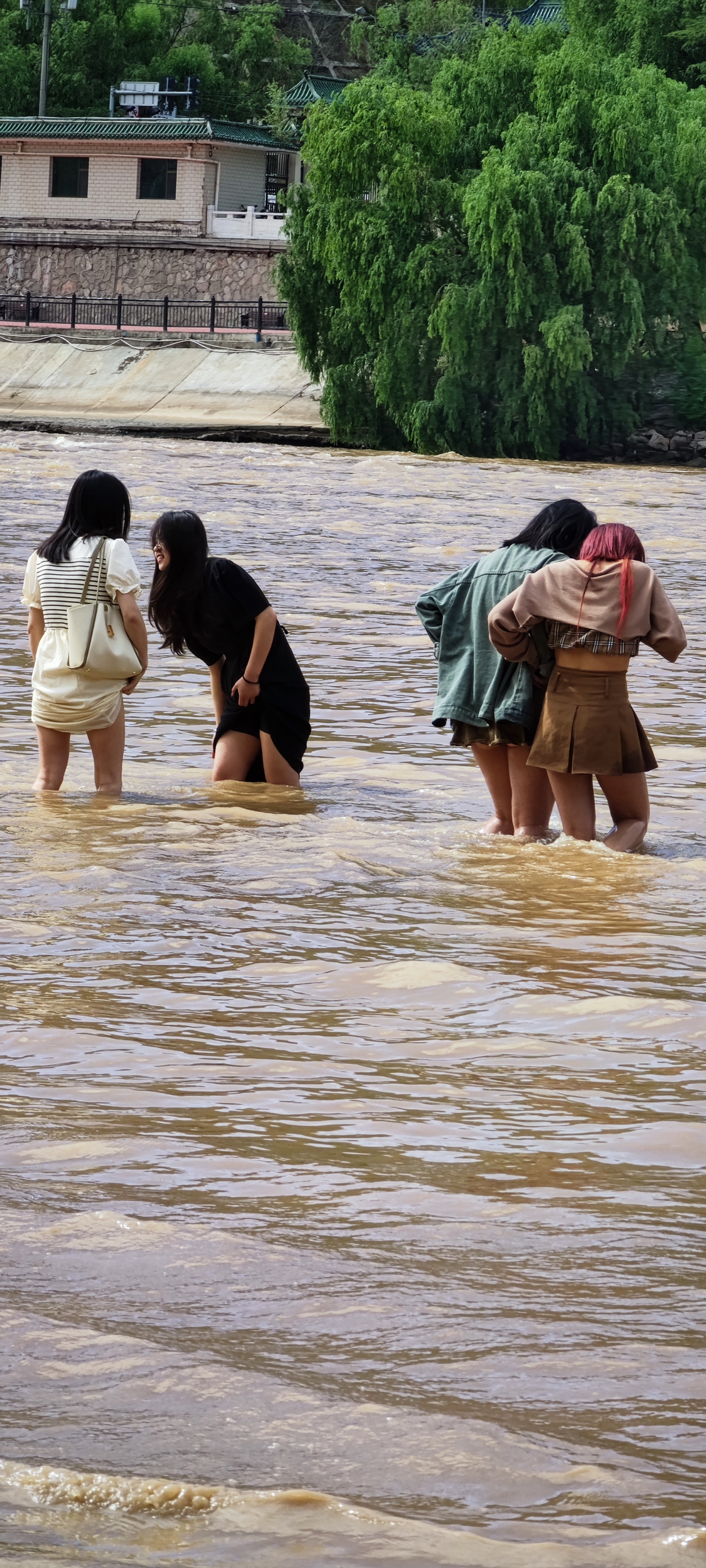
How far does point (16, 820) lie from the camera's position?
7676 millimetres

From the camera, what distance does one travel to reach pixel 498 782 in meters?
7.56

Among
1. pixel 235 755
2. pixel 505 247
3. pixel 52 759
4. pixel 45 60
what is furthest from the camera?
pixel 45 60

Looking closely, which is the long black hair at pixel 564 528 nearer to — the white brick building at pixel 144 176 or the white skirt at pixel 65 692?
the white skirt at pixel 65 692

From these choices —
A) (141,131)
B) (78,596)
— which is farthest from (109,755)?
(141,131)

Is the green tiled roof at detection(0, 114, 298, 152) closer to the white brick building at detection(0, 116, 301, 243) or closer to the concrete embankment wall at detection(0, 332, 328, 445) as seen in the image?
the white brick building at detection(0, 116, 301, 243)

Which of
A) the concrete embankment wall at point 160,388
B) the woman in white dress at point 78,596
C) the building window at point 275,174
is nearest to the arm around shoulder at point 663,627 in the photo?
the woman in white dress at point 78,596

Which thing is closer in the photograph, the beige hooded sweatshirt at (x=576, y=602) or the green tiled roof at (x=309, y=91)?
the beige hooded sweatshirt at (x=576, y=602)

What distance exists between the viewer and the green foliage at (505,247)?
124 feet

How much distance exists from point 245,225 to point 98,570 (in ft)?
174

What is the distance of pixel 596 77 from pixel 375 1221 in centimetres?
3858

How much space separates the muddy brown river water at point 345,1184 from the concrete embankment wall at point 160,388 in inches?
1440

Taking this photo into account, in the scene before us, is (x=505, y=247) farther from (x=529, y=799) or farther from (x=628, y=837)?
(x=628, y=837)

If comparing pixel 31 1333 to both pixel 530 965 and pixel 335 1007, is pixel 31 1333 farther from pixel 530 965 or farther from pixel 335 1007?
pixel 530 965

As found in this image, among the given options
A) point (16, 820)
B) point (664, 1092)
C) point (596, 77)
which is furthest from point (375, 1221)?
point (596, 77)
